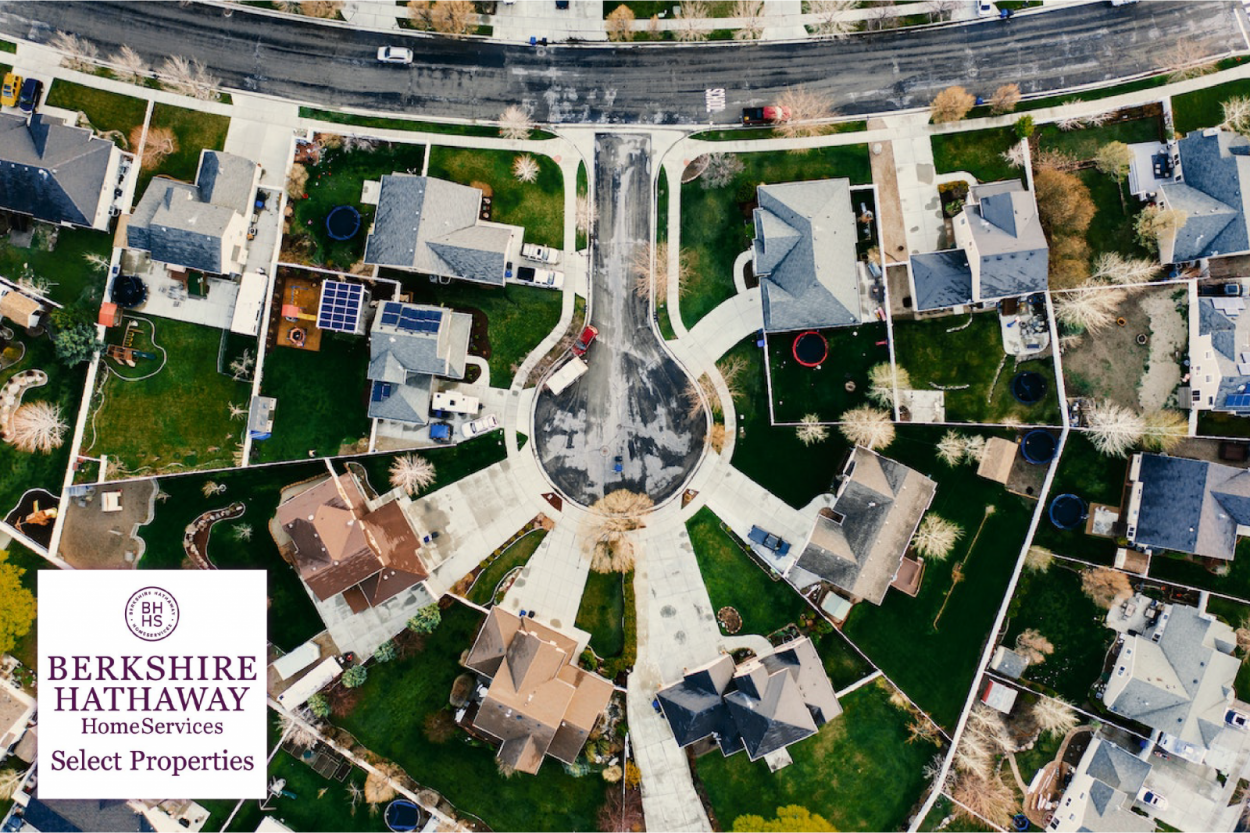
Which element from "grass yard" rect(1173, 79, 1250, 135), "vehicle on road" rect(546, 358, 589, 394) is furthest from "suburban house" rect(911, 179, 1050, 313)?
"vehicle on road" rect(546, 358, 589, 394)

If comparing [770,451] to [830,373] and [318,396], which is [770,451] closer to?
[830,373]

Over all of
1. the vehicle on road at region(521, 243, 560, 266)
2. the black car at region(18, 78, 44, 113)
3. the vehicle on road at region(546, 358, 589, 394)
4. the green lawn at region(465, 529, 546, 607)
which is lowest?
the green lawn at region(465, 529, 546, 607)

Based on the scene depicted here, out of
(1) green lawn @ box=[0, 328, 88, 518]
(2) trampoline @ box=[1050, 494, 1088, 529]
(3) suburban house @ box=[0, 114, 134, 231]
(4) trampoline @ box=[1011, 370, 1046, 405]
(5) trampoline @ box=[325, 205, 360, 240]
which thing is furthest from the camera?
(5) trampoline @ box=[325, 205, 360, 240]

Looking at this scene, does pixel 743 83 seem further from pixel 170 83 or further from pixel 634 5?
pixel 170 83

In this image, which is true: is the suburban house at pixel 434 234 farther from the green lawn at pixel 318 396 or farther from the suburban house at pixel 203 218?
the suburban house at pixel 203 218

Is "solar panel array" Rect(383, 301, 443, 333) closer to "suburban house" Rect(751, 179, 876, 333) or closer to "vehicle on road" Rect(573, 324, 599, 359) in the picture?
"vehicle on road" Rect(573, 324, 599, 359)

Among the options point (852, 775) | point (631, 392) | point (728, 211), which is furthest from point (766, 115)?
point (852, 775)
